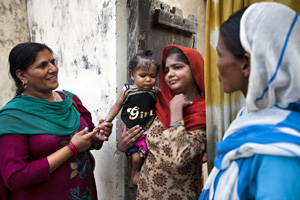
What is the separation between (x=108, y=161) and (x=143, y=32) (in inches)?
58.4

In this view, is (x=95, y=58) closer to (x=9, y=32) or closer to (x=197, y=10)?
(x=9, y=32)

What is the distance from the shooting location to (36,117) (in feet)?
5.16

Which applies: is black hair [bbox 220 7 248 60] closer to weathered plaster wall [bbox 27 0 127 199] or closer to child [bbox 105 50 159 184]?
child [bbox 105 50 159 184]

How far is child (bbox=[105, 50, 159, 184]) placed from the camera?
182 cm

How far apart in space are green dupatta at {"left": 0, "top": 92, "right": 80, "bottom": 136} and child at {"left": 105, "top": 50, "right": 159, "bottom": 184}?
399 mm

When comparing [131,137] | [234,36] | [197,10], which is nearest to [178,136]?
[131,137]

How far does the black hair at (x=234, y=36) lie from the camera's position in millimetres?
865

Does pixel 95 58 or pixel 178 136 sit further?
pixel 95 58

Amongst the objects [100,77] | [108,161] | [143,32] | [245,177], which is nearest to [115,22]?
[143,32]

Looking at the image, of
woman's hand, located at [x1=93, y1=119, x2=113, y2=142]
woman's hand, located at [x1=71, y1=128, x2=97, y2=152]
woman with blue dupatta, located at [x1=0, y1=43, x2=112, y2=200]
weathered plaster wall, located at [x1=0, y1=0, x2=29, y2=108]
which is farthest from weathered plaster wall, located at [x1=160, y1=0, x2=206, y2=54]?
weathered plaster wall, located at [x1=0, y1=0, x2=29, y2=108]

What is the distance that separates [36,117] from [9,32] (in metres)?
2.76

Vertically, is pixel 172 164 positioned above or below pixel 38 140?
below

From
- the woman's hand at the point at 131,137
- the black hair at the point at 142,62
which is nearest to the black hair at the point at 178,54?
the black hair at the point at 142,62

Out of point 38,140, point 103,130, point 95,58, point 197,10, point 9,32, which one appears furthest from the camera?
point 197,10
